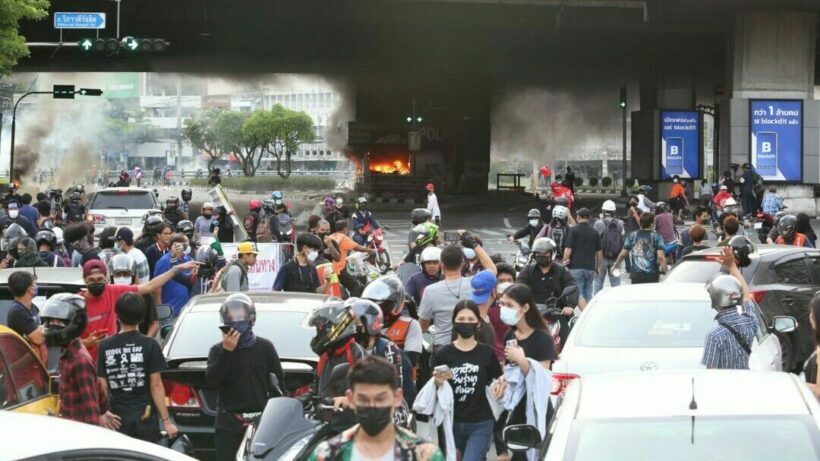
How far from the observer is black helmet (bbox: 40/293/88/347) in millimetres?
7762

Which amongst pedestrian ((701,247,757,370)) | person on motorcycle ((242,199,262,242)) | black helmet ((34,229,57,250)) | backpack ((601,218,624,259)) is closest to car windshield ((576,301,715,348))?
pedestrian ((701,247,757,370))

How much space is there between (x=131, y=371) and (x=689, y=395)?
379 centimetres

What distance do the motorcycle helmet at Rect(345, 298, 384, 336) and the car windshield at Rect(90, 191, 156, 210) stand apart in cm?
2019

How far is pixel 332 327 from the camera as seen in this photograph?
24.4 ft

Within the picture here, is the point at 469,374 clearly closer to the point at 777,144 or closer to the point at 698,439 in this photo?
the point at 698,439

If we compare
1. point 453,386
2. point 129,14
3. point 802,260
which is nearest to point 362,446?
point 453,386

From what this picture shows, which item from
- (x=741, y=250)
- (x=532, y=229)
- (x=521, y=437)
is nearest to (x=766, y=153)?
(x=532, y=229)

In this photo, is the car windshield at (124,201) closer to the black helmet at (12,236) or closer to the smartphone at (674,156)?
the black helmet at (12,236)

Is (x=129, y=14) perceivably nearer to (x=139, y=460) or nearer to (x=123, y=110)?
(x=139, y=460)

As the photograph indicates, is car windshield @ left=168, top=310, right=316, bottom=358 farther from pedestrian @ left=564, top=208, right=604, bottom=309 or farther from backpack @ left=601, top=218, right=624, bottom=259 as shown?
backpack @ left=601, top=218, right=624, bottom=259

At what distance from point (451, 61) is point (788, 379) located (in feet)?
183

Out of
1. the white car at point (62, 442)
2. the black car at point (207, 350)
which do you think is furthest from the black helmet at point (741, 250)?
the white car at point (62, 442)

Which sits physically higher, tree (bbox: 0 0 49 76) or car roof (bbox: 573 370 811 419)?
tree (bbox: 0 0 49 76)

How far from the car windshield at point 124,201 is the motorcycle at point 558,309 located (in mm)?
15675
